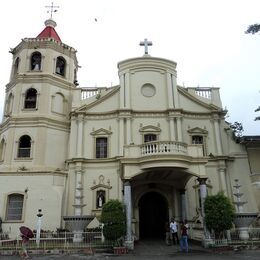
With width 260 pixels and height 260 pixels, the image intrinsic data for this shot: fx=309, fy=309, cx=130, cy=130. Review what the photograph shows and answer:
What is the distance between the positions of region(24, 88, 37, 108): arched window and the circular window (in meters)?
8.19

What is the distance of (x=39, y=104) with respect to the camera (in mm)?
22734

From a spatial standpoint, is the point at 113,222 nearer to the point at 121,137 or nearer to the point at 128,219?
the point at 128,219

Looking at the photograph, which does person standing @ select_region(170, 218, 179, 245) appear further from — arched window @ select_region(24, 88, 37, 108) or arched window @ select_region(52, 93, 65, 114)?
arched window @ select_region(24, 88, 37, 108)

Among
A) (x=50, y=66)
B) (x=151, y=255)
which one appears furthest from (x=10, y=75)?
(x=151, y=255)

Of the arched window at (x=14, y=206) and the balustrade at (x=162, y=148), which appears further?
the arched window at (x=14, y=206)

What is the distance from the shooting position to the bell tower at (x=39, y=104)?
21531 millimetres

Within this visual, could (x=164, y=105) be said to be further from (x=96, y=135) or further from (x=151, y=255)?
(x=151, y=255)

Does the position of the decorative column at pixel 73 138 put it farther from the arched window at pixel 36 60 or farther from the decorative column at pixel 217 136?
the decorative column at pixel 217 136

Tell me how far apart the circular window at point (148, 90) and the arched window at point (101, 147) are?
4.47 m

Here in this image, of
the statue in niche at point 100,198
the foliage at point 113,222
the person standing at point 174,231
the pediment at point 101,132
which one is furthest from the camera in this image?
the pediment at point 101,132

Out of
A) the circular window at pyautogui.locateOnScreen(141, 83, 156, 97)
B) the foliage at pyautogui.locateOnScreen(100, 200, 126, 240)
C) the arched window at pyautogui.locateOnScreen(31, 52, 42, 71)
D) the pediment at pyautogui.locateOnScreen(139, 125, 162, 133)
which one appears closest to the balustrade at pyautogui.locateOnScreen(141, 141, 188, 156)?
the foliage at pyautogui.locateOnScreen(100, 200, 126, 240)

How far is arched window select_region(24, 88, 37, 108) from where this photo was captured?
23.3 metres

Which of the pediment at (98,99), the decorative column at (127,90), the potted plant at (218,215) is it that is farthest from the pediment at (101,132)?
the potted plant at (218,215)

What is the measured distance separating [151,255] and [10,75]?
18.9 metres
